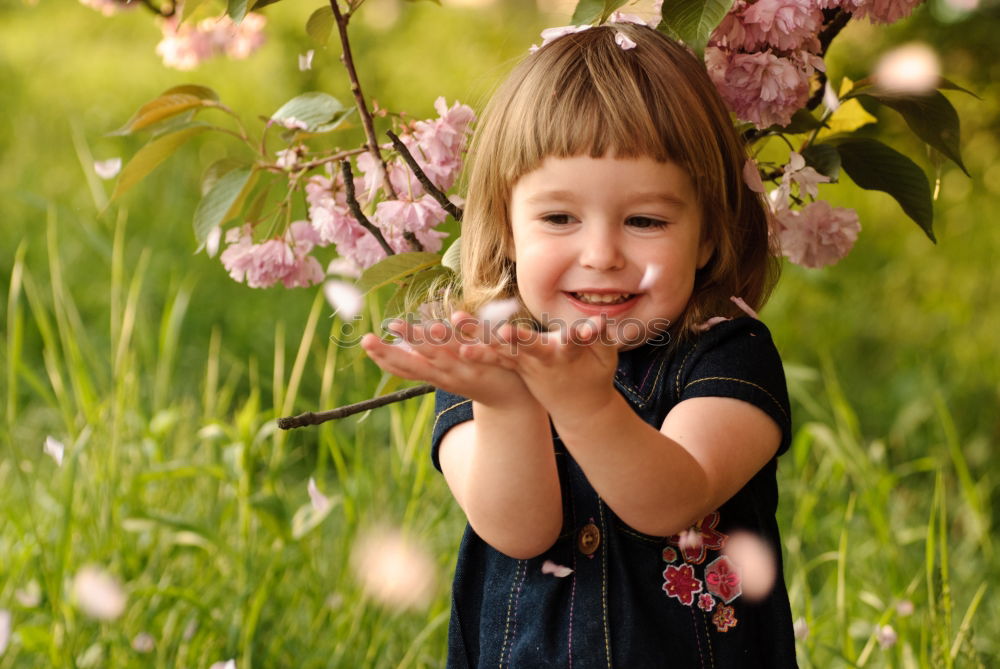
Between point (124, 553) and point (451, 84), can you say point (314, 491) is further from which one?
point (451, 84)

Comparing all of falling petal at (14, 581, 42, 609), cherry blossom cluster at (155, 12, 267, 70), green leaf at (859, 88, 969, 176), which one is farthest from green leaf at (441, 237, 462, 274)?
falling petal at (14, 581, 42, 609)

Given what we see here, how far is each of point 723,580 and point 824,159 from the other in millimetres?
409

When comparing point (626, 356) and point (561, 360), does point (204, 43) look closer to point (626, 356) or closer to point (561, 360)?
point (626, 356)

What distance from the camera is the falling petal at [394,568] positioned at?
1.70m

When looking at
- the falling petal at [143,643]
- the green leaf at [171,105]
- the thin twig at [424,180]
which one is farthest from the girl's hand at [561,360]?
the falling petal at [143,643]

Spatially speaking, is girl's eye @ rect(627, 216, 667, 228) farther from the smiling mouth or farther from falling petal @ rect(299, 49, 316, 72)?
falling petal @ rect(299, 49, 316, 72)

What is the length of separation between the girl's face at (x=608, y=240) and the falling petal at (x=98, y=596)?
0.87 m

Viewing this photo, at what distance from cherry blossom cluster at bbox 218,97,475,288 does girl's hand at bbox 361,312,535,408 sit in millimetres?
379

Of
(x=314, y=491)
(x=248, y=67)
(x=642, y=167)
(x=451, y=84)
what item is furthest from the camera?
(x=248, y=67)

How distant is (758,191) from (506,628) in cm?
47

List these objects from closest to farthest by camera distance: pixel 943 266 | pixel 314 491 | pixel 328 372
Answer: pixel 314 491 < pixel 328 372 < pixel 943 266

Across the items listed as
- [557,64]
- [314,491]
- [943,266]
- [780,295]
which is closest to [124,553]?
[314,491]

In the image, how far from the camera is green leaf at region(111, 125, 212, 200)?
1.18m

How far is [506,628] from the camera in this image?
1.04 metres
